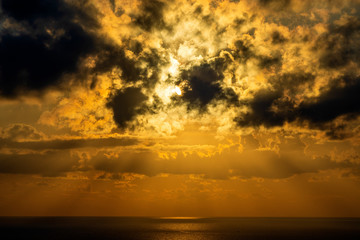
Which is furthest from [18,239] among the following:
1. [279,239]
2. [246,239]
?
[279,239]

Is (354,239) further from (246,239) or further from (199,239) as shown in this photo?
(199,239)

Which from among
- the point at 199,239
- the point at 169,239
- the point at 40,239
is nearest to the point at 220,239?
the point at 199,239

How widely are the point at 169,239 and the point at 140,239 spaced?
21.2 metres

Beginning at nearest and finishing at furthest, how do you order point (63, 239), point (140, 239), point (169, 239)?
point (63, 239)
point (140, 239)
point (169, 239)

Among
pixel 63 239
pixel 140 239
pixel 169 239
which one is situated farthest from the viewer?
pixel 169 239

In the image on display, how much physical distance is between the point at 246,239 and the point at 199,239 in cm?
2928

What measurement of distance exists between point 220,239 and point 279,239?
30365 millimetres

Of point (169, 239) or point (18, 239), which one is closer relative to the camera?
point (18, 239)

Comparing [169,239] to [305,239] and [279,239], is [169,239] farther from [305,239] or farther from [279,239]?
[305,239]

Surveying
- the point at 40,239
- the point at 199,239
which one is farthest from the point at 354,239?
the point at 40,239

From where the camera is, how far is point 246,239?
6757 inches

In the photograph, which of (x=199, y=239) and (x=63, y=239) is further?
(x=199, y=239)

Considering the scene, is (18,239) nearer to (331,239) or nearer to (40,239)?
(40,239)

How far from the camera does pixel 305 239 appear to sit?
17188cm
